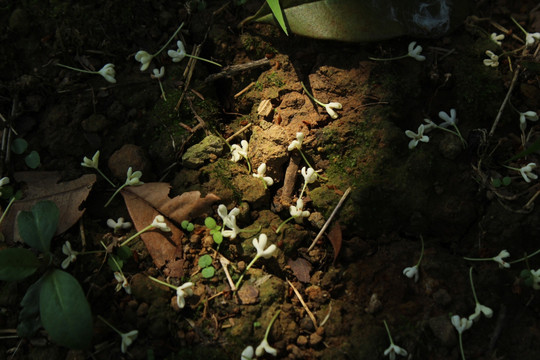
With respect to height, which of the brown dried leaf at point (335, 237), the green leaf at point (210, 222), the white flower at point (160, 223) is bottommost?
the brown dried leaf at point (335, 237)

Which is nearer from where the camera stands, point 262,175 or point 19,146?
point 262,175

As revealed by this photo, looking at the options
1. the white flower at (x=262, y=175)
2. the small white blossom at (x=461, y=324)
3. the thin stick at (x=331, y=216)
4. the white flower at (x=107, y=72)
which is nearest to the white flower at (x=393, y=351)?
the small white blossom at (x=461, y=324)

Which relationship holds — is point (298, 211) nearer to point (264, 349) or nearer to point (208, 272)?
point (208, 272)

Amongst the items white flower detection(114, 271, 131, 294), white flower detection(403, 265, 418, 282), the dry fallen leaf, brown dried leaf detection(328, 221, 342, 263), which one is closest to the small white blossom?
white flower detection(403, 265, 418, 282)

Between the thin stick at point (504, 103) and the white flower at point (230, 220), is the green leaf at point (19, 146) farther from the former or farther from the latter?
the thin stick at point (504, 103)

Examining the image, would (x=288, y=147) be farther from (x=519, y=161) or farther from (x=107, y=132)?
(x=519, y=161)

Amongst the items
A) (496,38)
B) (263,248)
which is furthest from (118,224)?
(496,38)

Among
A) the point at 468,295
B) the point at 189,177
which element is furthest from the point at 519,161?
the point at 189,177
